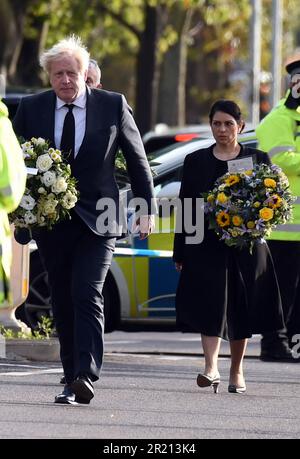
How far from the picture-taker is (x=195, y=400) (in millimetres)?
9016

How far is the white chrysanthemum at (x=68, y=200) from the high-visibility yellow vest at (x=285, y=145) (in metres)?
2.46

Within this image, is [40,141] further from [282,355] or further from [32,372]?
[282,355]

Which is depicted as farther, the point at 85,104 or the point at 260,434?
the point at 85,104

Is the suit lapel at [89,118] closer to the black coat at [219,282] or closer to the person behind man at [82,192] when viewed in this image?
the person behind man at [82,192]

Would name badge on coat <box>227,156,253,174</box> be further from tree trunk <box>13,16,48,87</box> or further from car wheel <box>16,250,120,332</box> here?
tree trunk <box>13,16,48,87</box>

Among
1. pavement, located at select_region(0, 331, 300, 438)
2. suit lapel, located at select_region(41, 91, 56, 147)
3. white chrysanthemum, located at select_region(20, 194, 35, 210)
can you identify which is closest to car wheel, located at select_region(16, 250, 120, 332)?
pavement, located at select_region(0, 331, 300, 438)

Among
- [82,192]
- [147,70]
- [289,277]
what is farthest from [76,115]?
[147,70]

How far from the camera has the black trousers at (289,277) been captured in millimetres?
10836

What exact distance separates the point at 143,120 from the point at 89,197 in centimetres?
2103

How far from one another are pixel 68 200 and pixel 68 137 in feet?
1.43

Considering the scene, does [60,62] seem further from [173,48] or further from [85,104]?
[173,48]

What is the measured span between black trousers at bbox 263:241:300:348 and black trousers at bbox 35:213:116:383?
2494mm
